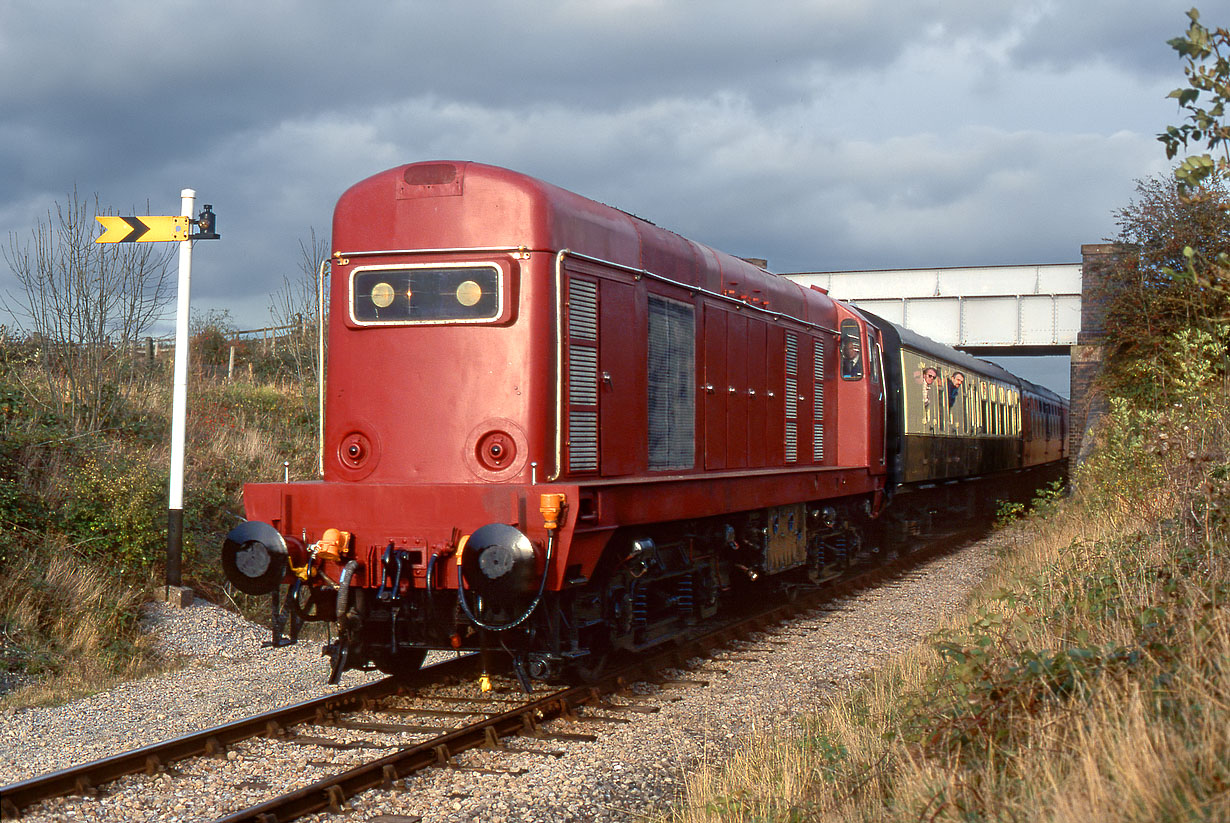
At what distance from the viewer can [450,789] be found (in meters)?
5.34

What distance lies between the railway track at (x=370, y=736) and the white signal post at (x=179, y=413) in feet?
11.0

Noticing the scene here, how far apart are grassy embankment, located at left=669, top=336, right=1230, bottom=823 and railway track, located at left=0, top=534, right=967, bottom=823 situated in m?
1.39

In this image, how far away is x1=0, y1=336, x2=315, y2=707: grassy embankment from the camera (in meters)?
8.68

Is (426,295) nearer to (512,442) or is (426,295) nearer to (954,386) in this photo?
(512,442)

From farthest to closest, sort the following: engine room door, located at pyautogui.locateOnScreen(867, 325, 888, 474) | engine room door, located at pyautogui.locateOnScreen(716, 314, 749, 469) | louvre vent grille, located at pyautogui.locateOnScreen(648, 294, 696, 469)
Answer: engine room door, located at pyautogui.locateOnScreen(867, 325, 888, 474) < engine room door, located at pyautogui.locateOnScreen(716, 314, 749, 469) < louvre vent grille, located at pyautogui.locateOnScreen(648, 294, 696, 469)

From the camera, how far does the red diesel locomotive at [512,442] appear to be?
6.56 m

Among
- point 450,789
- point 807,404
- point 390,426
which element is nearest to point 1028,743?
point 450,789

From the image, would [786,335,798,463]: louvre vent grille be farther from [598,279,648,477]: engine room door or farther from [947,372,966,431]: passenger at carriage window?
[947,372,966,431]: passenger at carriage window

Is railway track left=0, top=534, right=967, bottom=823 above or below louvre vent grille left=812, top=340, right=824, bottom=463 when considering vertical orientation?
below

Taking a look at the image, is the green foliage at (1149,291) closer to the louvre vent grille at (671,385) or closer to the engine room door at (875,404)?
the engine room door at (875,404)

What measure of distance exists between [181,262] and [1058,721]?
8383 millimetres

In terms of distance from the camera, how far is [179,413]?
32.5 feet

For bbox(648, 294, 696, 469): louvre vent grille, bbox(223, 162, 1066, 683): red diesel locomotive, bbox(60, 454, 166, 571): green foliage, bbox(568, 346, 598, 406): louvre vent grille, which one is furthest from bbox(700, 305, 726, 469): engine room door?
bbox(60, 454, 166, 571): green foliage

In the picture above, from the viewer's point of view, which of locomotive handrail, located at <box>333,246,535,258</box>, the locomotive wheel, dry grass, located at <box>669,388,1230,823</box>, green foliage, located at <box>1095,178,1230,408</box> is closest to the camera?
dry grass, located at <box>669,388,1230,823</box>
